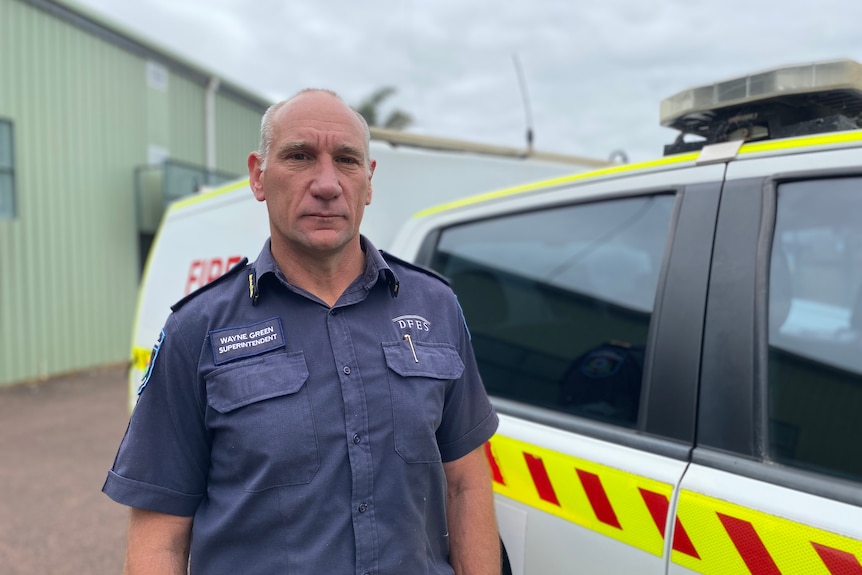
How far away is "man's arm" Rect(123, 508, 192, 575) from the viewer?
3.67 ft

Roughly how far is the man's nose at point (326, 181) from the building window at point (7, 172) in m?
9.92

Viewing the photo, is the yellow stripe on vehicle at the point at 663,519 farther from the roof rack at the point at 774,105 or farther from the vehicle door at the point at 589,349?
the roof rack at the point at 774,105

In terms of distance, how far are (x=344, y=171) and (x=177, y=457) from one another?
2.05 feet

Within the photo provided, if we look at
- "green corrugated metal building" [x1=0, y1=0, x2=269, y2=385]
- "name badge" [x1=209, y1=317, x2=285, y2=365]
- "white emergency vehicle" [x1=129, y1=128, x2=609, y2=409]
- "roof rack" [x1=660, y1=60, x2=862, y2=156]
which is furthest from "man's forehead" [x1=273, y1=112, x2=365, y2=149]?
"green corrugated metal building" [x1=0, y1=0, x2=269, y2=385]

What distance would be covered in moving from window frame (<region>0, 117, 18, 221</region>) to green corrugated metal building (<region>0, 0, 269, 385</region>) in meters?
0.01

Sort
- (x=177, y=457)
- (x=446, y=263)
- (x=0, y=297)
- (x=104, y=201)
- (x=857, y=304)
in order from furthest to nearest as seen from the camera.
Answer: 1. (x=104, y=201)
2. (x=0, y=297)
3. (x=446, y=263)
4. (x=857, y=304)
5. (x=177, y=457)

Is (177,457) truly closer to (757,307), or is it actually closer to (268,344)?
(268,344)

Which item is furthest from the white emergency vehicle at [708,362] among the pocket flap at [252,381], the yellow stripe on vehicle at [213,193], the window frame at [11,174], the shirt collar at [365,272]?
the window frame at [11,174]

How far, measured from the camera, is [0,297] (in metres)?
9.08

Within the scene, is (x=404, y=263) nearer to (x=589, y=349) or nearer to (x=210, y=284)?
(x=210, y=284)

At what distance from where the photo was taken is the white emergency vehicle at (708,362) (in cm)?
120

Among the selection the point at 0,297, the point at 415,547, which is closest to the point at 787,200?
the point at 415,547

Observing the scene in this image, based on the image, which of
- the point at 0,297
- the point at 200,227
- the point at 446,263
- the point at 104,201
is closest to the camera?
the point at 446,263

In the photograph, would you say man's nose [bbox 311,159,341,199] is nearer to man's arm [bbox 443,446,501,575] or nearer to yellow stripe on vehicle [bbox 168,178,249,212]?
man's arm [bbox 443,446,501,575]
